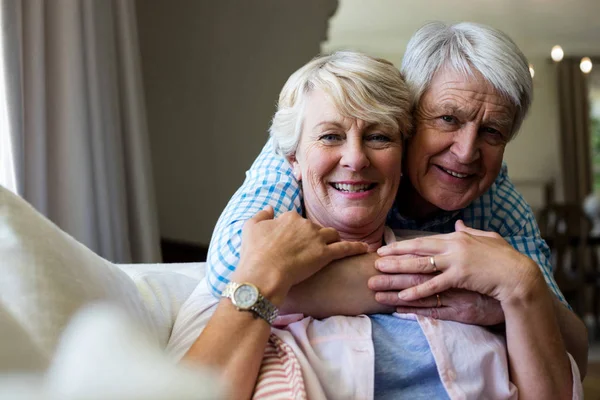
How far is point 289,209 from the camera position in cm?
147

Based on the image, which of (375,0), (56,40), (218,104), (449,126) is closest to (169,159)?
(218,104)

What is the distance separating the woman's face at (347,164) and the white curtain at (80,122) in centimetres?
142

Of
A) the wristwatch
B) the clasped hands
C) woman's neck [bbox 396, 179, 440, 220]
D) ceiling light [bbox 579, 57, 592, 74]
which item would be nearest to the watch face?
the wristwatch

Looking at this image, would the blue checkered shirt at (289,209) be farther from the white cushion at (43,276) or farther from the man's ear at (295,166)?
the white cushion at (43,276)

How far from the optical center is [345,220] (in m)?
1.40

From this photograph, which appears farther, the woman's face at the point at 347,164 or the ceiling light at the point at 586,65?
the ceiling light at the point at 586,65

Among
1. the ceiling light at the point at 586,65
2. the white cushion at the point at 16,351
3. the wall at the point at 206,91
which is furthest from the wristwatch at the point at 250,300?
the ceiling light at the point at 586,65

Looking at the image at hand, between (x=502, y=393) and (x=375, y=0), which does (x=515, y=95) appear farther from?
(x=375, y=0)

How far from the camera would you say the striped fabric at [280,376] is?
106 cm

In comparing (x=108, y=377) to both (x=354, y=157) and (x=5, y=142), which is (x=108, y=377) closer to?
(x=354, y=157)

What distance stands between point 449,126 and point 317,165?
0.33m

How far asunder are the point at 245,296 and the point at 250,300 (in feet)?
0.04

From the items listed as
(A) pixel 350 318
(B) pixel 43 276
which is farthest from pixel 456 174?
(B) pixel 43 276

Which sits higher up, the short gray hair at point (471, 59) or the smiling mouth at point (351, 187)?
the short gray hair at point (471, 59)
